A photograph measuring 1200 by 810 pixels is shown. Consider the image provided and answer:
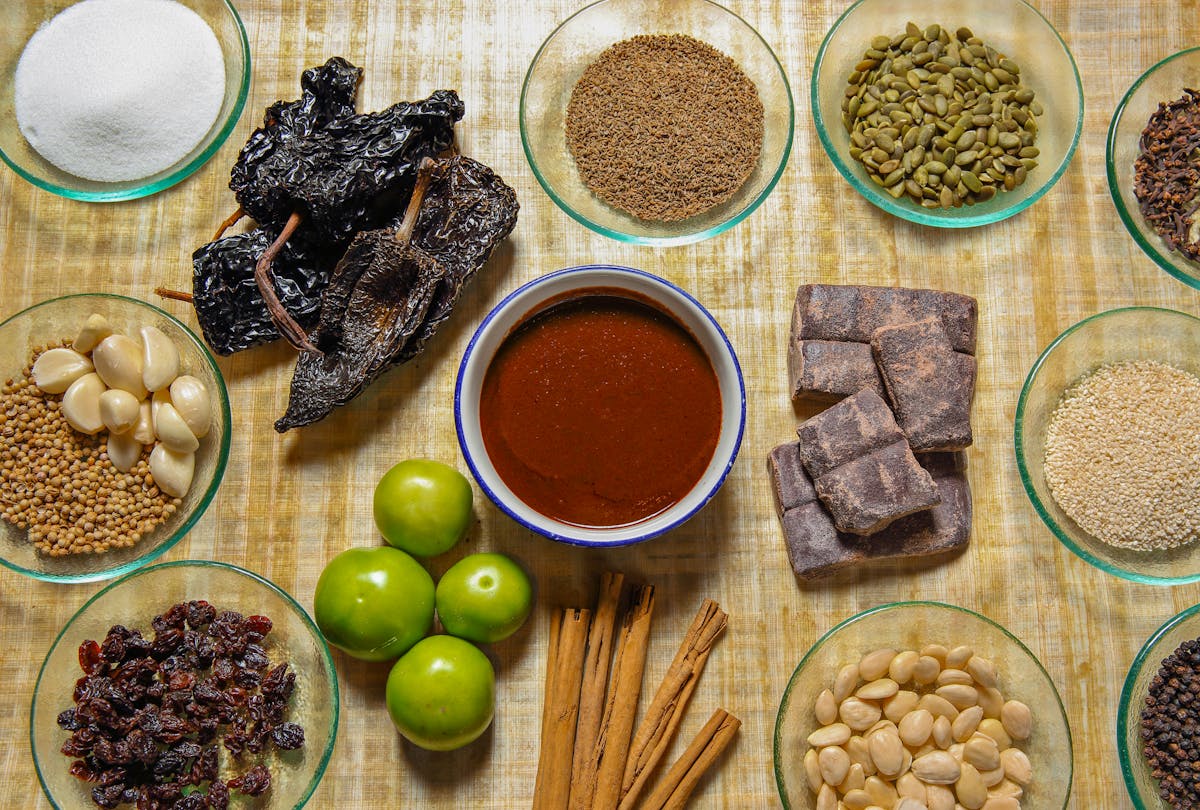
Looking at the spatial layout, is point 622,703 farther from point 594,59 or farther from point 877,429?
point 594,59

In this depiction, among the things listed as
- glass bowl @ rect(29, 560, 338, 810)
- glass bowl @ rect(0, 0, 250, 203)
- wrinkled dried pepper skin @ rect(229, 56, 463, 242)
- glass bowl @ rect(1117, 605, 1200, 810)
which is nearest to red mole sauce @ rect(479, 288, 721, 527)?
wrinkled dried pepper skin @ rect(229, 56, 463, 242)

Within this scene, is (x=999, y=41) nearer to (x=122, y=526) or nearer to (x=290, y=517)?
(x=290, y=517)

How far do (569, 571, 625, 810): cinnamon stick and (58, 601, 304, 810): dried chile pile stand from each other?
26.4 inches

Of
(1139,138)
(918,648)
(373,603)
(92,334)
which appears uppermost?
(1139,138)

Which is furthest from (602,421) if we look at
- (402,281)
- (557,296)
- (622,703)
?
(622,703)

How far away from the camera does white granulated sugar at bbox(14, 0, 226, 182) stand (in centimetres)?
235

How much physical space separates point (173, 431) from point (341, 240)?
0.62m

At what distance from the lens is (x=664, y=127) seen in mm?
2396

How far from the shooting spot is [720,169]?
7.85ft

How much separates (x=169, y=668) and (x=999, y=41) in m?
2.67

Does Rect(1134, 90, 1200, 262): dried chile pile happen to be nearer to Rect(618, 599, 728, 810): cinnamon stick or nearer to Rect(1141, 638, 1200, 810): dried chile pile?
Rect(1141, 638, 1200, 810): dried chile pile

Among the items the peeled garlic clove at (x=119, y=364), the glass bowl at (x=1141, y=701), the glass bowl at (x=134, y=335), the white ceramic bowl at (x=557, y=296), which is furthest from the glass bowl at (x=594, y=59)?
the glass bowl at (x=1141, y=701)

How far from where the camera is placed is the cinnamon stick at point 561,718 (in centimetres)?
229

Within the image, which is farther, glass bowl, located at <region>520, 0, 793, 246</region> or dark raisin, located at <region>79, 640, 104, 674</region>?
glass bowl, located at <region>520, 0, 793, 246</region>
